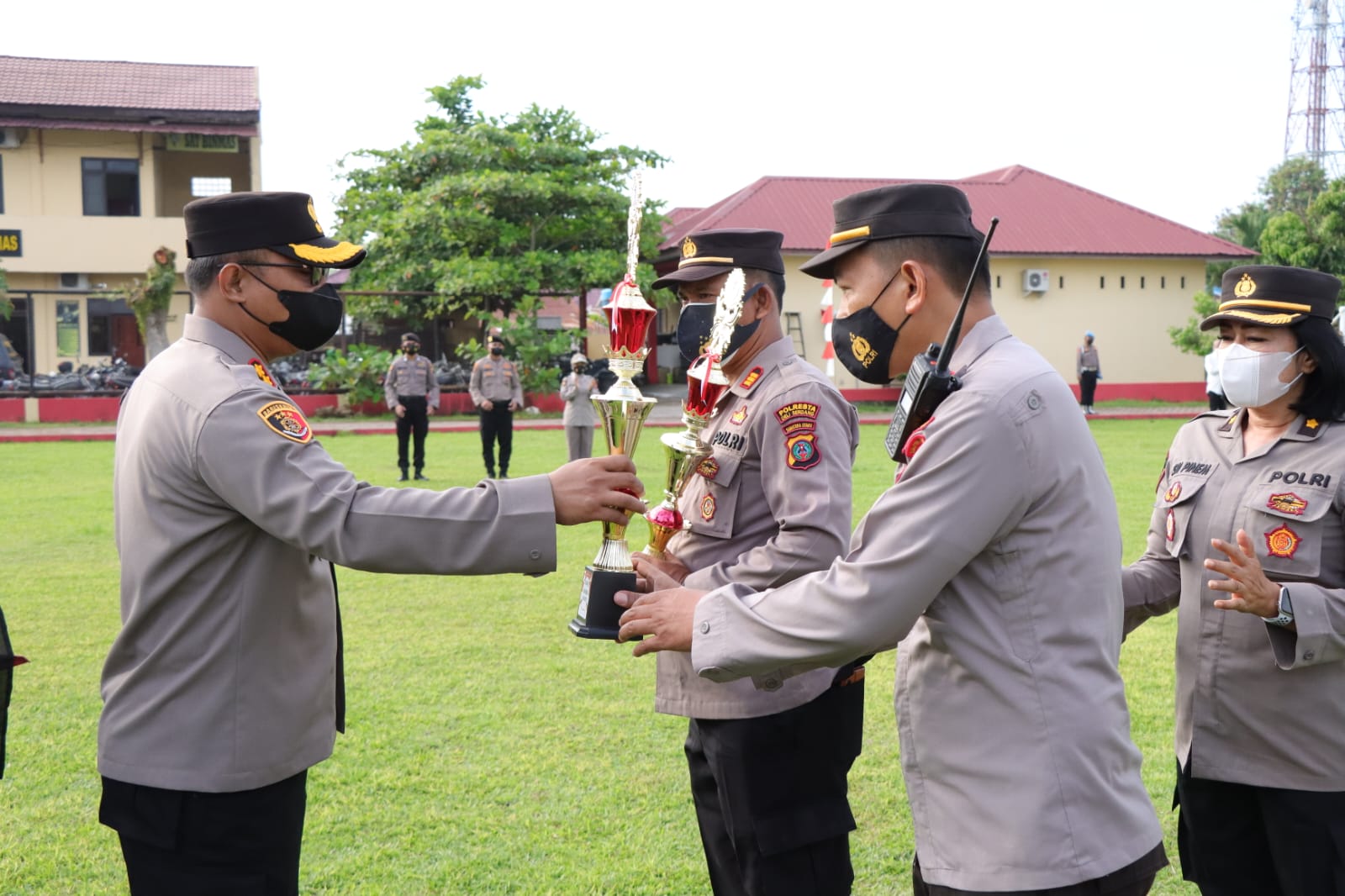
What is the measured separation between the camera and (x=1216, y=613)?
3057 mm

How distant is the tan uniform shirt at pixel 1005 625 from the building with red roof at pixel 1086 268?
28.1 meters

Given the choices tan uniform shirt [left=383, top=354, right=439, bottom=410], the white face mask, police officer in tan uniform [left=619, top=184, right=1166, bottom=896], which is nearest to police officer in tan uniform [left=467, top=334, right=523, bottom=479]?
tan uniform shirt [left=383, top=354, right=439, bottom=410]

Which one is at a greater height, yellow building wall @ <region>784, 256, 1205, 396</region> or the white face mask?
yellow building wall @ <region>784, 256, 1205, 396</region>

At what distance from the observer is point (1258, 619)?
2.98 meters

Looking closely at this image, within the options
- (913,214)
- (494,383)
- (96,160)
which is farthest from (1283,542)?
(96,160)

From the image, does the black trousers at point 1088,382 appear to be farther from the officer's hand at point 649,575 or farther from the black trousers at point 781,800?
the officer's hand at point 649,575

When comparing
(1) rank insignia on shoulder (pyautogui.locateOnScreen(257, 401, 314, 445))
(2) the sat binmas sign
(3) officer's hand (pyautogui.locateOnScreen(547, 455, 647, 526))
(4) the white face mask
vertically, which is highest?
(2) the sat binmas sign

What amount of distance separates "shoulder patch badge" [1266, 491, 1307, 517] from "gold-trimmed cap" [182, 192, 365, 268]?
2438 mm

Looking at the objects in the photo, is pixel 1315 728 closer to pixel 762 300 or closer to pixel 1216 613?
pixel 1216 613

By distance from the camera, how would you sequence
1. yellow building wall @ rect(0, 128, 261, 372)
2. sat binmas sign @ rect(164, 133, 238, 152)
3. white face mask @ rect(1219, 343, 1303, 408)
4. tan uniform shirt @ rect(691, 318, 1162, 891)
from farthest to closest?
sat binmas sign @ rect(164, 133, 238, 152) < yellow building wall @ rect(0, 128, 261, 372) < white face mask @ rect(1219, 343, 1303, 408) < tan uniform shirt @ rect(691, 318, 1162, 891)

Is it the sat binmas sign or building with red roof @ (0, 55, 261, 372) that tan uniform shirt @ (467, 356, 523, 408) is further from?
the sat binmas sign

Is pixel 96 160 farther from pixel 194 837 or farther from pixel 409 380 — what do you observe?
pixel 194 837

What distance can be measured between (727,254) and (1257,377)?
59.1 inches

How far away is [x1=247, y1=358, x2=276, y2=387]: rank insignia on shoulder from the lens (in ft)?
8.52
